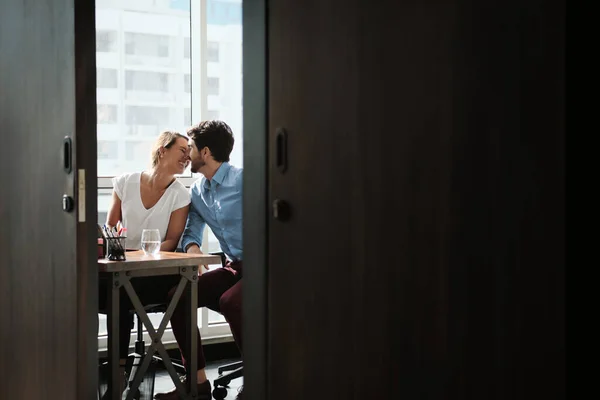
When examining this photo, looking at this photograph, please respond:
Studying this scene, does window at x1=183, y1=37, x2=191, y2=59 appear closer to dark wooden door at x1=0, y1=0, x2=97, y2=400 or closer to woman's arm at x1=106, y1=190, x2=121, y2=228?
woman's arm at x1=106, y1=190, x2=121, y2=228

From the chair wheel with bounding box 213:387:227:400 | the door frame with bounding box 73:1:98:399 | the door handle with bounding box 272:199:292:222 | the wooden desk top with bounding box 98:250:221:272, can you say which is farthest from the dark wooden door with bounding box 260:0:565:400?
the chair wheel with bounding box 213:387:227:400

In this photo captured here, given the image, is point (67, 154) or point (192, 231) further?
point (192, 231)

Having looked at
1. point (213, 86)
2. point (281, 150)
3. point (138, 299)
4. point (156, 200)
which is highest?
point (213, 86)

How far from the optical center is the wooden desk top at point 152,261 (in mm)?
3045

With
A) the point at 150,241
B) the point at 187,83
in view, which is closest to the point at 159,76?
the point at 187,83

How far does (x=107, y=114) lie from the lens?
4.54 metres

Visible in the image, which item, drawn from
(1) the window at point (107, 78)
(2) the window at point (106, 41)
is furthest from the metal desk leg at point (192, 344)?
(2) the window at point (106, 41)

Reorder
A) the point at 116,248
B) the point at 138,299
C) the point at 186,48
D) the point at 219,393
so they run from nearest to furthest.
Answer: the point at 116,248, the point at 138,299, the point at 219,393, the point at 186,48

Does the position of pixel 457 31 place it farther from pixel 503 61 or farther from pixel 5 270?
pixel 5 270

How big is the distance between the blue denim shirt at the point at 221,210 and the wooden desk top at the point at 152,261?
19.6 inches

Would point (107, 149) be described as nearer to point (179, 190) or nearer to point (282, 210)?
point (179, 190)

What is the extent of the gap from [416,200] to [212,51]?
3905 millimetres

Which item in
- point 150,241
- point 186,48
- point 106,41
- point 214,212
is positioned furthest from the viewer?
point 186,48

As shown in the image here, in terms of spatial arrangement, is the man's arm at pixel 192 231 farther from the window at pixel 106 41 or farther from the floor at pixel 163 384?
the window at pixel 106 41
